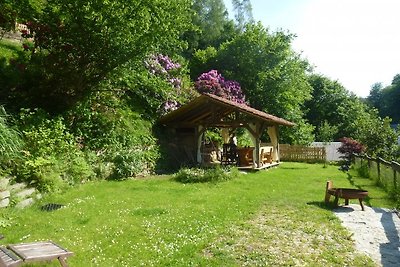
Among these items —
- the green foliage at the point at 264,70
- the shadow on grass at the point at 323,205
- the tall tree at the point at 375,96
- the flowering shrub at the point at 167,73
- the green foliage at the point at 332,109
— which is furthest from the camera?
the tall tree at the point at 375,96

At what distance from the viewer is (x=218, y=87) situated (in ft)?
90.0

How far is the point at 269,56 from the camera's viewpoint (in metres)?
31.4

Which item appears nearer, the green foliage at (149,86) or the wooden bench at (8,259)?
the wooden bench at (8,259)

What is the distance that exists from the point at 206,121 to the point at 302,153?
35.6ft

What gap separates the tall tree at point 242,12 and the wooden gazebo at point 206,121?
78.0 ft

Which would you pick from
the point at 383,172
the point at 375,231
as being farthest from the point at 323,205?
the point at 383,172

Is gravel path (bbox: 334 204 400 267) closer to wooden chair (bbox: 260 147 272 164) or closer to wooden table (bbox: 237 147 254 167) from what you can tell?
wooden table (bbox: 237 147 254 167)

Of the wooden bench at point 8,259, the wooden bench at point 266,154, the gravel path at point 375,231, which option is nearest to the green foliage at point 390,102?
the wooden bench at point 266,154

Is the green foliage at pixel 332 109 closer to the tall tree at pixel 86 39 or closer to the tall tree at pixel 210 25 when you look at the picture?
the tall tree at pixel 210 25

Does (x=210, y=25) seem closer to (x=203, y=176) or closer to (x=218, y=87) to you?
(x=218, y=87)

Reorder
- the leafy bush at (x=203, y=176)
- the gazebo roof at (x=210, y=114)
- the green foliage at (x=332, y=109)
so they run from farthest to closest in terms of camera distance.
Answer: the green foliage at (x=332, y=109) → the gazebo roof at (x=210, y=114) → the leafy bush at (x=203, y=176)

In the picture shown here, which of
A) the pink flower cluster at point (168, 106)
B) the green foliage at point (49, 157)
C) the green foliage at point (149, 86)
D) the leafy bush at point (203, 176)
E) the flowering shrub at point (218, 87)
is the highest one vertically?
the flowering shrub at point (218, 87)

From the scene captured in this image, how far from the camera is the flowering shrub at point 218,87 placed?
27.2 metres

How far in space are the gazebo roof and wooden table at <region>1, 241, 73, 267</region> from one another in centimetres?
1312
